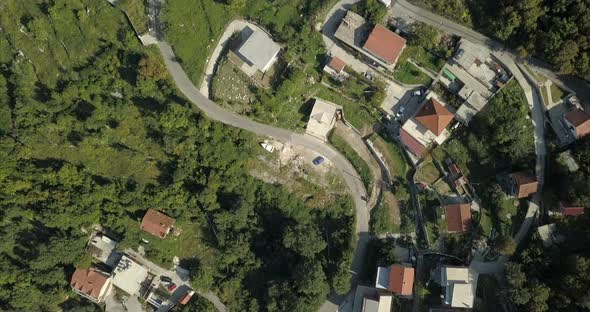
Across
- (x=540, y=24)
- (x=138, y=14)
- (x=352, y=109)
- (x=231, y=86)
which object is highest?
(x=540, y=24)

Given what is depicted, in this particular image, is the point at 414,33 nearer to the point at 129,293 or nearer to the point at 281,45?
the point at 281,45

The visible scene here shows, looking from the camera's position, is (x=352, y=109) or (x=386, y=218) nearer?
(x=386, y=218)

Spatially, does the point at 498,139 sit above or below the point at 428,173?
above

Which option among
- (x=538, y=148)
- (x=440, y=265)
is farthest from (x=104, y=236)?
(x=538, y=148)

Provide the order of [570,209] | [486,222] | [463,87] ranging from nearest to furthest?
[570,209]
[463,87]
[486,222]

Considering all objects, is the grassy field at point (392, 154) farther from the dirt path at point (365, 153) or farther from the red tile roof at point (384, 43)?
the red tile roof at point (384, 43)

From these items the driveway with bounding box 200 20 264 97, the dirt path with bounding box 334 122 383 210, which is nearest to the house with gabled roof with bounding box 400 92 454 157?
the dirt path with bounding box 334 122 383 210

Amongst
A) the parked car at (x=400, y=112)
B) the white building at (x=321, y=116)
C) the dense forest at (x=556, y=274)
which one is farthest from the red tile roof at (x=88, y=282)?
the dense forest at (x=556, y=274)

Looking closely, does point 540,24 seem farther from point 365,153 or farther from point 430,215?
point 430,215

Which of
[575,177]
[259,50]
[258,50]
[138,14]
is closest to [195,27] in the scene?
[138,14]
